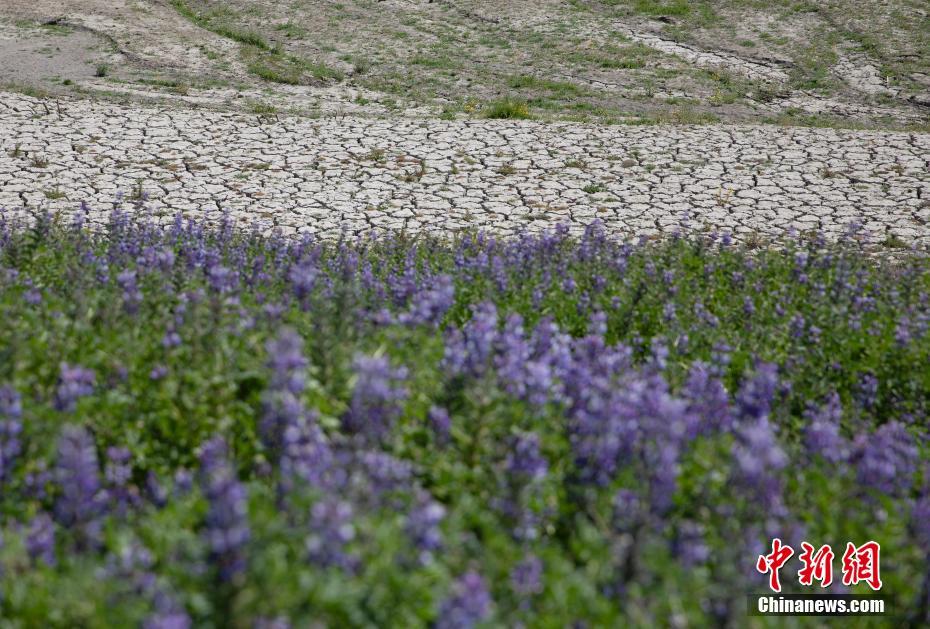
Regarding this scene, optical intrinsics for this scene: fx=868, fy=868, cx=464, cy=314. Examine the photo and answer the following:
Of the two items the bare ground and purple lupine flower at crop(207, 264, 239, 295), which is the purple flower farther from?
the bare ground

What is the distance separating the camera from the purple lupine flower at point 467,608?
1.75 metres

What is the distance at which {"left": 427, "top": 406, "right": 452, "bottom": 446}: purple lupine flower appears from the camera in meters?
2.83

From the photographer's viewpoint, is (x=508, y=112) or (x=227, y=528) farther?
(x=508, y=112)

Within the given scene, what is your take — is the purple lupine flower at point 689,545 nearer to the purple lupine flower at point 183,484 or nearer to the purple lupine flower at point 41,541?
the purple lupine flower at point 183,484

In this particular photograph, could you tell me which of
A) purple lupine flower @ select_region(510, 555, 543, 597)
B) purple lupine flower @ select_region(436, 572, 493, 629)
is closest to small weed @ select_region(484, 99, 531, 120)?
purple lupine flower @ select_region(510, 555, 543, 597)

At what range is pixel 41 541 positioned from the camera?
222cm

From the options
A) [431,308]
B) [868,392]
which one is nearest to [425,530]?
[431,308]

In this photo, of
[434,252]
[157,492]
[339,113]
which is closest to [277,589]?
[157,492]

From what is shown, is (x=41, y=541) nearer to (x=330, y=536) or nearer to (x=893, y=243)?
(x=330, y=536)

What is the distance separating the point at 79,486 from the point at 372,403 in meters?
0.79

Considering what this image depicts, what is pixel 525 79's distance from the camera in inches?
618

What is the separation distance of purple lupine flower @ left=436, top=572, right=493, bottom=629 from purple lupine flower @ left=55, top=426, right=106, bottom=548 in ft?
3.21

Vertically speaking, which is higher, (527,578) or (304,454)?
(304,454)

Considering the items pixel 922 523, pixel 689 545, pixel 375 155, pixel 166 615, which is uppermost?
pixel 166 615
